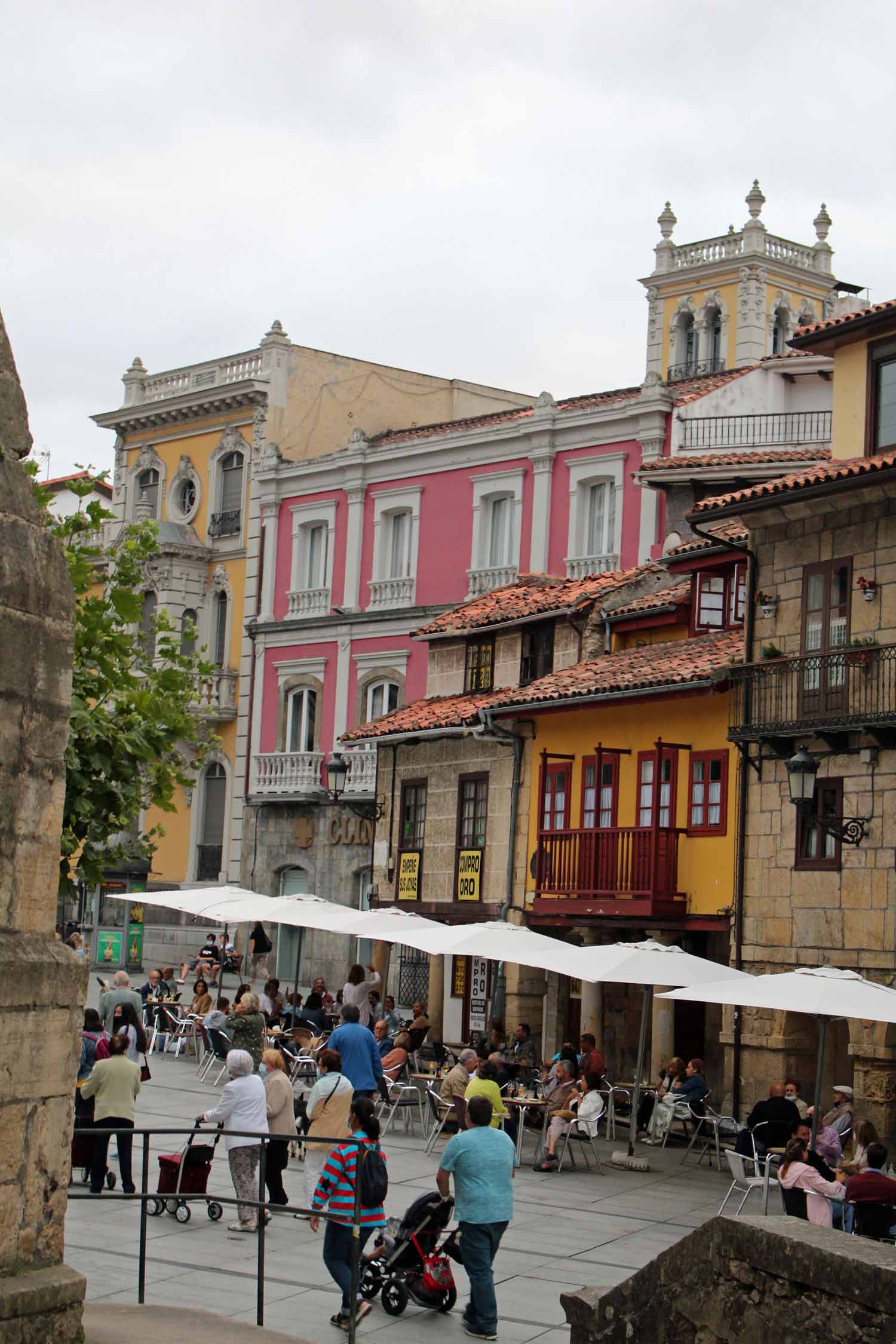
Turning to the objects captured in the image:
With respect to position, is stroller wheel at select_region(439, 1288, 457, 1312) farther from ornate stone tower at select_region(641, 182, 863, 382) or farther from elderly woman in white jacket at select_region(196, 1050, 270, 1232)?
ornate stone tower at select_region(641, 182, 863, 382)

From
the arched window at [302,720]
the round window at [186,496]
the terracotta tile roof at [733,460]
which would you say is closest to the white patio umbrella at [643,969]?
the terracotta tile roof at [733,460]

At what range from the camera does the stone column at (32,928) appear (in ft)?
22.6

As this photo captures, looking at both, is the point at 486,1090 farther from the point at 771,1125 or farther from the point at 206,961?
the point at 206,961

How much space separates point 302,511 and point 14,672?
38.9 meters

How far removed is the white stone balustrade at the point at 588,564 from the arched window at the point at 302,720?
8635 millimetres

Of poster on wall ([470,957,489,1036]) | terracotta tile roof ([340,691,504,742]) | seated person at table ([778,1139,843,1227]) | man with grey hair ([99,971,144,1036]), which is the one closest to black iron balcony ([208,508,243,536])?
terracotta tile roof ([340,691,504,742])

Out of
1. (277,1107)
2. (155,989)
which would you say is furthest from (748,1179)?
(155,989)

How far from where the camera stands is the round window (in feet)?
162

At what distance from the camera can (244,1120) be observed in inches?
579

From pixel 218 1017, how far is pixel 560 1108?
20.5ft

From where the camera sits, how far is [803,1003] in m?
16.8

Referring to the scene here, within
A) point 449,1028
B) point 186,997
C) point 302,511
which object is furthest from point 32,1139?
point 302,511

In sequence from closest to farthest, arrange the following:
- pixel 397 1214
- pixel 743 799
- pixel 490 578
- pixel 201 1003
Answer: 1. pixel 397 1214
2. pixel 743 799
3. pixel 201 1003
4. pixel 490 578

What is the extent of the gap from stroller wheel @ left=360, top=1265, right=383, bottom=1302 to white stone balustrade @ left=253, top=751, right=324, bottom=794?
1189 inches
